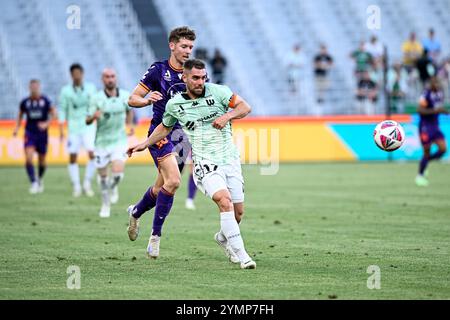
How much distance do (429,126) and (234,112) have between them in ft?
45.5

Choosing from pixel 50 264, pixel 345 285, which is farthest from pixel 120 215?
pixel 345 285

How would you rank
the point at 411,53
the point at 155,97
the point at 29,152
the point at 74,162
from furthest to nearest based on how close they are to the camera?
the point at 411,53 < the point at 29,152 < the point at 74,162 < the point at 155,97

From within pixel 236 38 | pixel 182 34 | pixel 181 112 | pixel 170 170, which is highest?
pixel 236 38

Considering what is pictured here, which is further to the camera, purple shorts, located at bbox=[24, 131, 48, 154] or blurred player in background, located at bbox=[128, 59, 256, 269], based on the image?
purple shorts, located at bbox=[24, 131, 48, 154]

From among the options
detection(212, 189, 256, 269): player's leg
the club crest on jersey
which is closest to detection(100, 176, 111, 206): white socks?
the club crest on jersey

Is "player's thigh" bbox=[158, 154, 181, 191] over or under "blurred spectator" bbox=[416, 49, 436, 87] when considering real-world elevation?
under

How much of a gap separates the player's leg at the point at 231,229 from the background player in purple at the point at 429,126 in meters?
12.8

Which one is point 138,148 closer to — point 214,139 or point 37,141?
point 214,139

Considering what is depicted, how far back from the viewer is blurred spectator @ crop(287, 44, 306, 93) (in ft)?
116

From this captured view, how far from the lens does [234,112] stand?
10477mm

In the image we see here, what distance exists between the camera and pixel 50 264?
10.9 m

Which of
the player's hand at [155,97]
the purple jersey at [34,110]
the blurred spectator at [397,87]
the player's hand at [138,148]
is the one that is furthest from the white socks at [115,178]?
the blurred spectator at [397,87]

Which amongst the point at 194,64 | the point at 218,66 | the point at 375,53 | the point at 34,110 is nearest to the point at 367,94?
the point at 375,53

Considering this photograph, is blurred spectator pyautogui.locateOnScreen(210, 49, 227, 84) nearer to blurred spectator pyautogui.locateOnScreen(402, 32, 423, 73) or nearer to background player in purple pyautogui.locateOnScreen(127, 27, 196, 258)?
blurred spectator pyautogui.locateOnScreen(402, 32, 423, 73)
